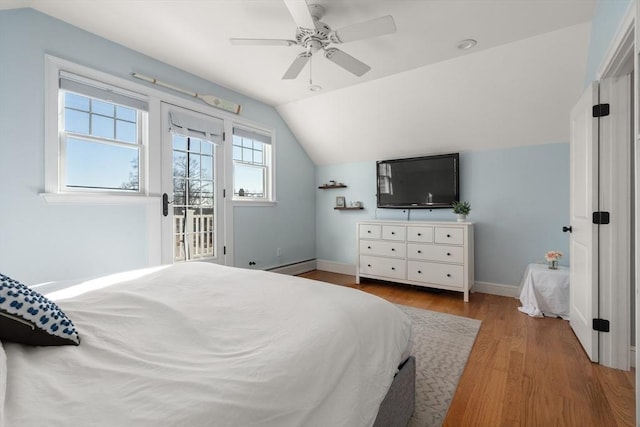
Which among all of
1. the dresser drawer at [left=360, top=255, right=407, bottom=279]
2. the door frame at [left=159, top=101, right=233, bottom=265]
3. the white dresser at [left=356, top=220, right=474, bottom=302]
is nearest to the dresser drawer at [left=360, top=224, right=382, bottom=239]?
the white dresser at [left=356, top=220, right=474, bottom=302]

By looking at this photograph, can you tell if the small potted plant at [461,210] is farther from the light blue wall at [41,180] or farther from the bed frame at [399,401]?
the light blue wall at [41,180]

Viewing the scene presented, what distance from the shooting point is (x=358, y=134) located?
4277 millimetres

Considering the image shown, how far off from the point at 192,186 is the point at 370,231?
2.43 m

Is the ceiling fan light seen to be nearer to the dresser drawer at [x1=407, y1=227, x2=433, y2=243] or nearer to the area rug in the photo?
the dresser drawer at [x1=407, y1=227, x2=433, y2=243]

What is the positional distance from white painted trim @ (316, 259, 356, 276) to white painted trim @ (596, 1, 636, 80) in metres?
3.62

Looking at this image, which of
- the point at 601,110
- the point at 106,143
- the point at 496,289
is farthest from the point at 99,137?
the point at 496,289

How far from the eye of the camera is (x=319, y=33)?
6.81ft

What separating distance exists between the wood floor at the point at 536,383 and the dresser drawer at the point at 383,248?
135 cm

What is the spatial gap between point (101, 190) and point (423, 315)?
3368 millimetres

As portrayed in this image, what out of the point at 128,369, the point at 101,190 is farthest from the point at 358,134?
the point at 128,369

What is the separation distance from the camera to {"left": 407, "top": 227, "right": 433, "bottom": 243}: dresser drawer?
11.9 ft

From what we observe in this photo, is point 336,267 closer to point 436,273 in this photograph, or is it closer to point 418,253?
point 418,253

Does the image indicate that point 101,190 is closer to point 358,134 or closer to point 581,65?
point 358,134

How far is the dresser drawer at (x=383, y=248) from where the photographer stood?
3.87 metres
